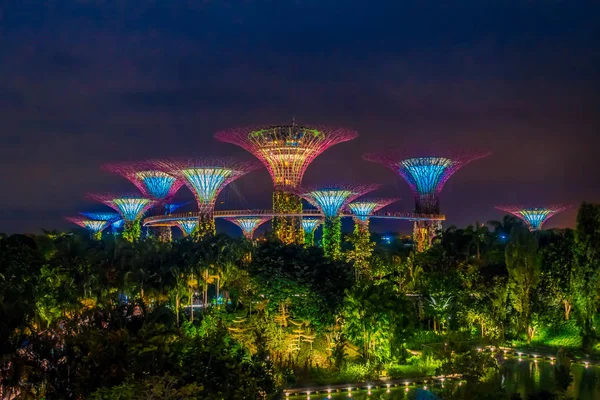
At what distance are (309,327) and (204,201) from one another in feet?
83.9

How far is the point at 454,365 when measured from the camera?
17281 mm

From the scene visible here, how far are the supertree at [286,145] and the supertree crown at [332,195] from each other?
78.4 inches

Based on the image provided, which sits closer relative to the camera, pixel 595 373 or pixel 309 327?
pixel 595 373

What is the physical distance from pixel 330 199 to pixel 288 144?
5608 millimetres

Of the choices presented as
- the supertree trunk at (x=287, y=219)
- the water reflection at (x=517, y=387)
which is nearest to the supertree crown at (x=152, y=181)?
the supertree trunk at (x=287, y=219)

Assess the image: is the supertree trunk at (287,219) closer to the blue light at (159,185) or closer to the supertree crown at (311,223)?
the supertree crown at (311,223)

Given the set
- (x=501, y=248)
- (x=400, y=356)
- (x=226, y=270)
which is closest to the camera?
(x=400, y=356)

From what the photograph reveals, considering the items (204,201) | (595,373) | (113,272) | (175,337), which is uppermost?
(204,201)

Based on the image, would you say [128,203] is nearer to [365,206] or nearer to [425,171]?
[365,206]

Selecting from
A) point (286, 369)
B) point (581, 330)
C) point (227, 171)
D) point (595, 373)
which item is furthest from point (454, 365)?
point (227, 171)

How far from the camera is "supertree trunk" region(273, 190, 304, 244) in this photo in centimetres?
5281

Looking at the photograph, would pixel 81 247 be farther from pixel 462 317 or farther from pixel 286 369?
pixel 462 317

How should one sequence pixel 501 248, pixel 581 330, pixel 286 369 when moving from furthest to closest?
pixel 501 248 → pixel 581 330 → pixel 286 369

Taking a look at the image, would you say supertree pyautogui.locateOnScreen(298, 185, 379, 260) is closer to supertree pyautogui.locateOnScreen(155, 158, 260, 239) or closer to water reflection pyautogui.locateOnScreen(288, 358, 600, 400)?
supertree pyautogui.locateOnScreen(155, 158, 260, 239)
